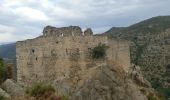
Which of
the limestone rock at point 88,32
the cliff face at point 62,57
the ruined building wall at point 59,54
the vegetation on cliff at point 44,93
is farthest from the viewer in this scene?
the limestone rock at point 88,32

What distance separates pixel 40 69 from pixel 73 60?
2.87 meters

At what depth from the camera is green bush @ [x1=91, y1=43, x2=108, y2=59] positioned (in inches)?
1241

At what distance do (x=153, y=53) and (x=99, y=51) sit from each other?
2752 inches

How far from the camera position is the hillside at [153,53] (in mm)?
87506

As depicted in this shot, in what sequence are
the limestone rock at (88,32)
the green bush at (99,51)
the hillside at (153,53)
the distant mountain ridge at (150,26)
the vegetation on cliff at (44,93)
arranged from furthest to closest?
the distant mountain ridge at (150,26)
the hillside at (153,53)
the limestone rock at (88,32)
the green bush at (99,51)
the vegetation on cliff at (44,93)

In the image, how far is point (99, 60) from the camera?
31.8 metres

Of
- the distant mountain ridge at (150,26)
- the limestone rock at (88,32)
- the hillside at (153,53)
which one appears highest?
the distant mountain ridge at (150,26)

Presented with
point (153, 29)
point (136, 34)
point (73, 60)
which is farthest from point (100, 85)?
point (153, 29)

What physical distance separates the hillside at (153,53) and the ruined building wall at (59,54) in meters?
45.2

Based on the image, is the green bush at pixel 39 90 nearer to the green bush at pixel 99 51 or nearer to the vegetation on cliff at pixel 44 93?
the vegetation on cliff at pixel 44 93

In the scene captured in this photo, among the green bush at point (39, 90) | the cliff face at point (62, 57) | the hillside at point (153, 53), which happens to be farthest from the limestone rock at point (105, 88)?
the hillside at point (153, 53)

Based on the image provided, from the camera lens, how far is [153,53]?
100125 mm

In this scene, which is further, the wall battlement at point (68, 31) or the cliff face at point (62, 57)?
the wall battlement at point (68, 31)

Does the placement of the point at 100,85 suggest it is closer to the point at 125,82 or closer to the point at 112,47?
the point at 125,82
